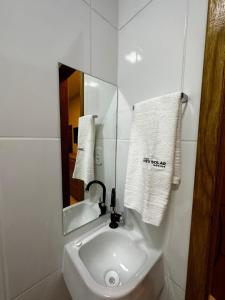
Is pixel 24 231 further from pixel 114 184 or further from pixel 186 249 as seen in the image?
pixel 186 249

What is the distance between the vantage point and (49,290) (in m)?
0.72

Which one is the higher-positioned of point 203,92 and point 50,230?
point 203,92

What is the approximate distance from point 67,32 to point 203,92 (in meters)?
0.65

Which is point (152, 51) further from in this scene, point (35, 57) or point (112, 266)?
point (112, 266)

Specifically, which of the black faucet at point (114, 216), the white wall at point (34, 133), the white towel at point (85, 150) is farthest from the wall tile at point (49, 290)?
the white towel at point (85, 150)

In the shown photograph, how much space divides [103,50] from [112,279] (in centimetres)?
128

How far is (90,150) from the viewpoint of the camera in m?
0.89

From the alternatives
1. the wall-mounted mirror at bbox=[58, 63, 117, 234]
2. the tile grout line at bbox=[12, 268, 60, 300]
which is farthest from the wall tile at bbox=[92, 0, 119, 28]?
the tile grout line at bbox=[12, 268, 60, 300]

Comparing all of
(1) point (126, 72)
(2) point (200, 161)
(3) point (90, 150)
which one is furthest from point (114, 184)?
(1) point (126, 72)

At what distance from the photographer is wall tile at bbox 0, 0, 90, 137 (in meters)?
0.52

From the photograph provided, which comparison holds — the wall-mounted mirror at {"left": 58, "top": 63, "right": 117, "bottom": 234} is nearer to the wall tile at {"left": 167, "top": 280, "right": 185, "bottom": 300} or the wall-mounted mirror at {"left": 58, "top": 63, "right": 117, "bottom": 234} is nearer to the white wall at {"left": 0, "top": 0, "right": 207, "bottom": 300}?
the white wall at {"left": 0, "top": 0, "right": 207, "bottom": 300}

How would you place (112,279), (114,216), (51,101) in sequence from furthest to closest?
(114,216)
(112,279)
(51,101)

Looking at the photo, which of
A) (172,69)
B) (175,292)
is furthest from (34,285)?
(172,69)

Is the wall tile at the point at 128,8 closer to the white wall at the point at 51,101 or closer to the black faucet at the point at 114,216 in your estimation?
the white wall at the point at 51,101
